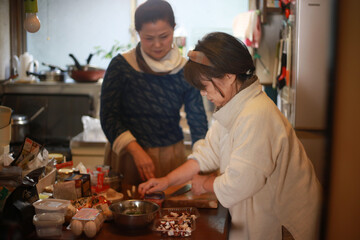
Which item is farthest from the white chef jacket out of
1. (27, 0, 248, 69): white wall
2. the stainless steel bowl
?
(27, 0, 248, 69): white wall

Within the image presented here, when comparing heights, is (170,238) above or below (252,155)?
below

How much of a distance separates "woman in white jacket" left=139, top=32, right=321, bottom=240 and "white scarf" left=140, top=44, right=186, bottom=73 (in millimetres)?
560

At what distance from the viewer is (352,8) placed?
340 millimetres

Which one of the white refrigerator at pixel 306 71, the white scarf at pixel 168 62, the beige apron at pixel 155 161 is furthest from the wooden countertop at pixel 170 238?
the white refrigerator at pixel 306 71

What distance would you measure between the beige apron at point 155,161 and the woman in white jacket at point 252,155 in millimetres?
689

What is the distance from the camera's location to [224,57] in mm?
1315

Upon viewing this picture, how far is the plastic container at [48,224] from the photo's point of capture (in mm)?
1205

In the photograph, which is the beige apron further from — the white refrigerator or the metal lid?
the metal lid

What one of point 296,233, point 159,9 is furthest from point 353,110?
point 159,9

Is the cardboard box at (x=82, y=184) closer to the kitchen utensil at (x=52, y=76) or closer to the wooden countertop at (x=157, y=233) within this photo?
the wooden countertop at (x=157, y=233)

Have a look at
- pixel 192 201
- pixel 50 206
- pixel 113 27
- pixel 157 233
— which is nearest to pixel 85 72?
pixel 113 27

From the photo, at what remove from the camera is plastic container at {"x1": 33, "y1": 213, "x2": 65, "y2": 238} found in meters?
1.21

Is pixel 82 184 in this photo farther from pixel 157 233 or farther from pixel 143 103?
pixel 143 103

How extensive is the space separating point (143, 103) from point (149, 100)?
34 mm
